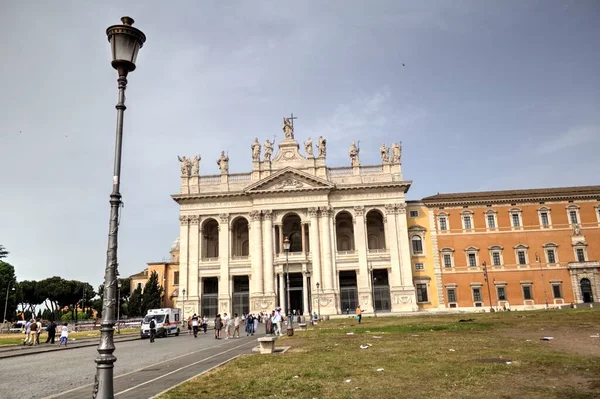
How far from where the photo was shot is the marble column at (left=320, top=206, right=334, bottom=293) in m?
54.0

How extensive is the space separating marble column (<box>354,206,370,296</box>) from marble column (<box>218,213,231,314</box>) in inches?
617

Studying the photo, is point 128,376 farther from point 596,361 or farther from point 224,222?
point 224,222

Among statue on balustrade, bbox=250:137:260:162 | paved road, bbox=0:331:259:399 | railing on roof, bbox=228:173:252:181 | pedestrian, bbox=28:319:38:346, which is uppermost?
statue on balustrade, bbox=250:137:260:162

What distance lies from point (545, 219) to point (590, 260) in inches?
258

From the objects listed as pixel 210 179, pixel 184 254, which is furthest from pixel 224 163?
pixel 184 254

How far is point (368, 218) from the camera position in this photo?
199ft

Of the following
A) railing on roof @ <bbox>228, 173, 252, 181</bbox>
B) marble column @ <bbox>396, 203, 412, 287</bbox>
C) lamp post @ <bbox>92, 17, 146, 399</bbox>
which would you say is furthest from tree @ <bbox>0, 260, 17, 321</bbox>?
lamp post @ <bbox>92, 17, 146, 399</bbox>

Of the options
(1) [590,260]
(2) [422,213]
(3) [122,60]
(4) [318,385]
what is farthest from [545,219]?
(3) [122,60]

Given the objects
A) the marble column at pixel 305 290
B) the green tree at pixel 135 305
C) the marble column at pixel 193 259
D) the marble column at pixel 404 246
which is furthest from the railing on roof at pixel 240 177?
the green tree at pixel 135 305

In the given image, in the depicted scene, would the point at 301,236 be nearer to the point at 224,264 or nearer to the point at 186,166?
the point at 224,264

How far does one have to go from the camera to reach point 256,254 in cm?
5569

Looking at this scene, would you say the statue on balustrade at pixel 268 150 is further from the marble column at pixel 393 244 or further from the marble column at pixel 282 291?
the marble column at pixel 393 244

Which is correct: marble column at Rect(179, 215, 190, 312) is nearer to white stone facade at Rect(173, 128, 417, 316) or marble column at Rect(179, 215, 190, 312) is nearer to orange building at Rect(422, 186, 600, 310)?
white stone facade at Rect(173, 128, 417, 316)

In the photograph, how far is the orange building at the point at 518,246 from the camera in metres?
53.7
